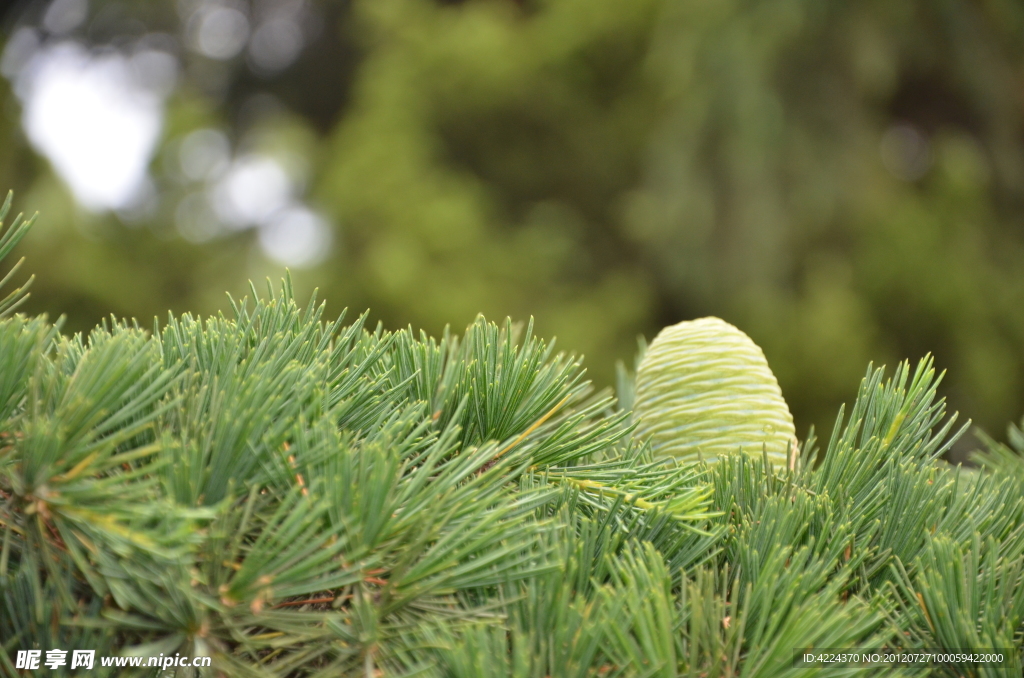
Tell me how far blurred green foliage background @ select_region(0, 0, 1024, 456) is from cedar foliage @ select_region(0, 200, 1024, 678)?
2.51 m

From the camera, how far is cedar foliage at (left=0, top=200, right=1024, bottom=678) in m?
0.19

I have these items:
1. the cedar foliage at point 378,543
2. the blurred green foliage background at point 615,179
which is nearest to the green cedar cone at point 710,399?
the cedar foliage at point 378,543

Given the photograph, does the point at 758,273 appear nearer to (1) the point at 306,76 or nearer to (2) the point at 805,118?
(2) the point at 805,118

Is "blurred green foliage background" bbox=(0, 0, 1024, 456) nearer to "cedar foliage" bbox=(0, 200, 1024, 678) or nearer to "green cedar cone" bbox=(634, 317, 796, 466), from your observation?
"green cedar cone" bbox=(634, 317, 796, 466)

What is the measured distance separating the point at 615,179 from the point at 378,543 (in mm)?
3738

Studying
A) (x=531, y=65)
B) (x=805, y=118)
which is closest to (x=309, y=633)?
(x=805, y=118)

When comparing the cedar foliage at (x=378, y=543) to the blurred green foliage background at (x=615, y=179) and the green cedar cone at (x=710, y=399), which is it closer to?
the green cedar cone at (x=710, y=399)

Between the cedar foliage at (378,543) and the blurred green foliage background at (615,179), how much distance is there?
2512 millimetres

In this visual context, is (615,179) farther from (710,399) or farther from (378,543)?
(378,543)

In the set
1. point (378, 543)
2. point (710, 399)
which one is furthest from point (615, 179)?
point (378, 543)

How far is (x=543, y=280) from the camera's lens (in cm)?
337

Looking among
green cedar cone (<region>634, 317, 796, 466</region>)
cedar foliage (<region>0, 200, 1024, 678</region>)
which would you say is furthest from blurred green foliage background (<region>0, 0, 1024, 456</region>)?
cedar foliage (<region>0, 200, 1024, 678</region>)

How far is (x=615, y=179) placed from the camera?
3.80m

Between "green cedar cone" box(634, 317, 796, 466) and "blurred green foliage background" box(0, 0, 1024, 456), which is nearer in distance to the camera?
"green cedar cone" box(634, 317, 796, 466)
